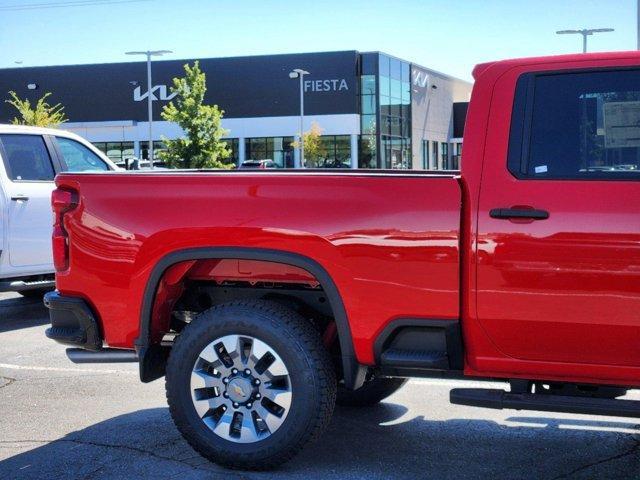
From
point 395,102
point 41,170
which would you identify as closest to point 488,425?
point 41,170

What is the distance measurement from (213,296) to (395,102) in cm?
5550

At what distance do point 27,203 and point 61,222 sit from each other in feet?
14.5

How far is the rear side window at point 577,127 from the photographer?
13.5ft

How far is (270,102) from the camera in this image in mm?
58094

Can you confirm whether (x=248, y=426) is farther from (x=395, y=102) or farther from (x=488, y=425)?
(x=395, y=102)

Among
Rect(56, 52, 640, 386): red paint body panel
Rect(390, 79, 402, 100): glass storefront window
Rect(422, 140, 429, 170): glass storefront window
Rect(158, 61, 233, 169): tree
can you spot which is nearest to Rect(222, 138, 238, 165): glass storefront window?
Rect(390, 79, 402, 100): glass storefront window

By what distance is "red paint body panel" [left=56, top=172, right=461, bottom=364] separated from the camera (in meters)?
4.24

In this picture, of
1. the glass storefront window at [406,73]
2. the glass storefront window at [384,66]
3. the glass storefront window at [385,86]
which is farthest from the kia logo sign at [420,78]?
the glass storefront window at [384,66]

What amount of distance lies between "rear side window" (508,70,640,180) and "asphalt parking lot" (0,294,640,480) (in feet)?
4.99

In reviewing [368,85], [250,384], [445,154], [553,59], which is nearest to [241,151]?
[368,85]

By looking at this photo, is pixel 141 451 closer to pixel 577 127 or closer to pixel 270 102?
pixel 577 127

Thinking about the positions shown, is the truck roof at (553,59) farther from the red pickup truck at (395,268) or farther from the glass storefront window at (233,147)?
the glass storefront window at (233,147)

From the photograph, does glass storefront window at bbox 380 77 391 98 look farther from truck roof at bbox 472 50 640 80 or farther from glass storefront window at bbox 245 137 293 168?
truck roof at bbox 472 50 640 80

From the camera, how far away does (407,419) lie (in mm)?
5625
